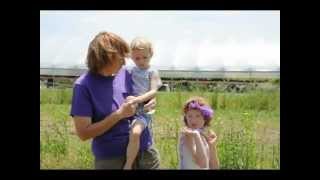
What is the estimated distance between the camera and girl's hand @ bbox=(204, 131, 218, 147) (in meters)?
2.43

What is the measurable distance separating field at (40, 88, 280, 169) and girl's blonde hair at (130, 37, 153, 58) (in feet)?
1.02

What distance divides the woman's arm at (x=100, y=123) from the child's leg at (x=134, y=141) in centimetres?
8

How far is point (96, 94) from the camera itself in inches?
84.2

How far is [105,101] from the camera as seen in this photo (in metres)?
2.17

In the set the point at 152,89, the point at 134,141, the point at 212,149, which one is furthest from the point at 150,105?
the point at 212,149

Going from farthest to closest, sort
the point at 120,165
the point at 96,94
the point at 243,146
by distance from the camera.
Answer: the point at 243,146
the point at 120,165
the point at 96,94

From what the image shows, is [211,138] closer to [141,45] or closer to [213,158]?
[213,158]

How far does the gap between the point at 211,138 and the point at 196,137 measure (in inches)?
4.3

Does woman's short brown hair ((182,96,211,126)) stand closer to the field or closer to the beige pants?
the field

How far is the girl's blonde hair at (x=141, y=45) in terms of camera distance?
2.30 metres
